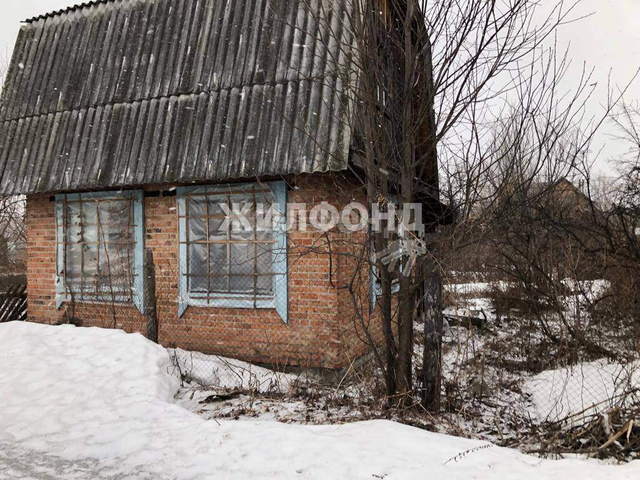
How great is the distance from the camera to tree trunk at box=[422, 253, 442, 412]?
4391 mm

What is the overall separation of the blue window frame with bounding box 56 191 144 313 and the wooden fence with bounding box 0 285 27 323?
5.74 feet

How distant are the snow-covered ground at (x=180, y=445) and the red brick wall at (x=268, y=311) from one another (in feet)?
5.70

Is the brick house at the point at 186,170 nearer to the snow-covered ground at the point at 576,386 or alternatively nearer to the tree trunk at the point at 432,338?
the tree trunk at the point at 432,338

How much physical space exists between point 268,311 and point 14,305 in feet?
18.8

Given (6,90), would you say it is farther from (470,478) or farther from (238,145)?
(470,478)

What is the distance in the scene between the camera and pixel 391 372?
438 cm

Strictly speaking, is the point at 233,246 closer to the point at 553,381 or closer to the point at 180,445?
the point at 180,445

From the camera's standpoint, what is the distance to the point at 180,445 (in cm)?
337

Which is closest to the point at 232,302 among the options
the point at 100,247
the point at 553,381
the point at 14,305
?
the point at 100,247

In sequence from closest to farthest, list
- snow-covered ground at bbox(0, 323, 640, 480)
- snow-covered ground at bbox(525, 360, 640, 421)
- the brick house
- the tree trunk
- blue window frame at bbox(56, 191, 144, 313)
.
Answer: snow-covered ground at bbox(0, 323, 640, 480), the tree trunk, snow-covered ground at bbox(525, 360, 640, 421), the brick house, blue window frame at bbox(56, 191, 144, 313)

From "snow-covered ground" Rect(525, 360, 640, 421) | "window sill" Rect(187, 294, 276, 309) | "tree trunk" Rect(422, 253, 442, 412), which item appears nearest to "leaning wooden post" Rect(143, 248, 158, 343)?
"window sill" Rect(187, 294, 276, 309)

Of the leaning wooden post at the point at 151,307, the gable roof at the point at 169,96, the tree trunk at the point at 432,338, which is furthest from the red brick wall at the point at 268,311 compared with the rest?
the tree trunk at the point at 432,338

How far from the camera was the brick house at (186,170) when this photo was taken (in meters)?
6.00

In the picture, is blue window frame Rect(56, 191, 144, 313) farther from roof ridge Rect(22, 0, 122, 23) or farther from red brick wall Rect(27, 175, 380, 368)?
roof ridge Rect(22, 0, 122, 23)
